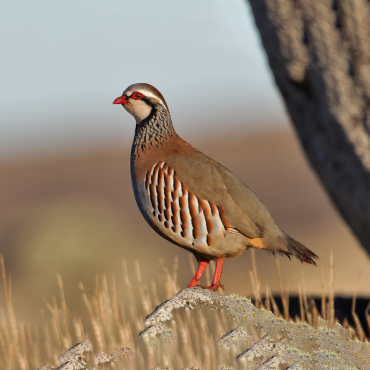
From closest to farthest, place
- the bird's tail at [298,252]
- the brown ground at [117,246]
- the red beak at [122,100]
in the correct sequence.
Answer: the bird's tail at [298,252] < the red beak at [122,100] < the brown ground at [117,246]

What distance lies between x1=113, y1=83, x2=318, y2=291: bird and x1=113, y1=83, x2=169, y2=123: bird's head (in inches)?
0.4

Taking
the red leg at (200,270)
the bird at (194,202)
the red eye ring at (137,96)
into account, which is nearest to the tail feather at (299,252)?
the bird at (194,202)

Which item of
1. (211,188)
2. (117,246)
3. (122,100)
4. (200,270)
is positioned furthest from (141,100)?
(117,246)

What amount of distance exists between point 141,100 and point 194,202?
1268 millimetres

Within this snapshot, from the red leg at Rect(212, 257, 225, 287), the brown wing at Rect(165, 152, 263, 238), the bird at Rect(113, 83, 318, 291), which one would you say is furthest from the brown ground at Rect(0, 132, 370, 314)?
the brown wing at Rect(165, 152, 263, 238)

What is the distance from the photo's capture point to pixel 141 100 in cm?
557

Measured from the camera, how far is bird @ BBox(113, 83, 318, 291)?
5.00 metres

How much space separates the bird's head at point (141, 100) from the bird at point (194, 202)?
1cm

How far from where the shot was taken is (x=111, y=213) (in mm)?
14242

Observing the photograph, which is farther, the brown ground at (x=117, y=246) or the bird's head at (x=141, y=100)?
the brown ground at (x=117, y=246)

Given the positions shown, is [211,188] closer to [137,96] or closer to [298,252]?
[298,252]

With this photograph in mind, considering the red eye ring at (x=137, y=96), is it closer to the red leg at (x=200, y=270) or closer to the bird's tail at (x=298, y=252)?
the red leg at (x=200, y=270)

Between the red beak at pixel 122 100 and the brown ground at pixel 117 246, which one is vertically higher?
the red beak at pixel 122 100

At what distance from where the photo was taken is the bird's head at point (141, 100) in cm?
552
